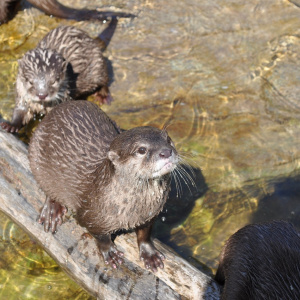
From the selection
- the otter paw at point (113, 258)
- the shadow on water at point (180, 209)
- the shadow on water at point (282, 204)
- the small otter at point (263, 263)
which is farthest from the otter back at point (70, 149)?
the shadow on water at point (282, 204)

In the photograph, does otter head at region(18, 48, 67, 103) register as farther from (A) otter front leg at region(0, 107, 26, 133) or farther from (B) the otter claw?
(B) the otter claw

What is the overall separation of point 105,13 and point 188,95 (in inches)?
48.9

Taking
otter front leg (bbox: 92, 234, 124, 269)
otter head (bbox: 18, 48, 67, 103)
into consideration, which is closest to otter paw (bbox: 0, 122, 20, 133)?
otter head (bbox: 18, 48, 67, 103)

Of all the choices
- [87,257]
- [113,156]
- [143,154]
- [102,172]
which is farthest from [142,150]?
[87,257]

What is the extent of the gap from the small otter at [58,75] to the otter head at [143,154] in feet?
4.76

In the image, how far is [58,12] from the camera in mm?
4652

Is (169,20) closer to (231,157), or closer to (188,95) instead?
(188,95)

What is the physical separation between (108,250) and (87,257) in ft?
0.42

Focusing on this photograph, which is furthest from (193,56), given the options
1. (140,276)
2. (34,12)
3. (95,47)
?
(140,276)

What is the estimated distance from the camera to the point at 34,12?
4.86 m

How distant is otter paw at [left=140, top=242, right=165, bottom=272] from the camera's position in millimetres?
2719

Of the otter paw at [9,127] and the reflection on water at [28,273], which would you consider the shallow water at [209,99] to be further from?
the otter paw at [9,127]

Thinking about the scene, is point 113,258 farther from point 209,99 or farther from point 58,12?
point 58,12

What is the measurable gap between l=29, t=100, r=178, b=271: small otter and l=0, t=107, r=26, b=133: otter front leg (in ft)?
2.22
